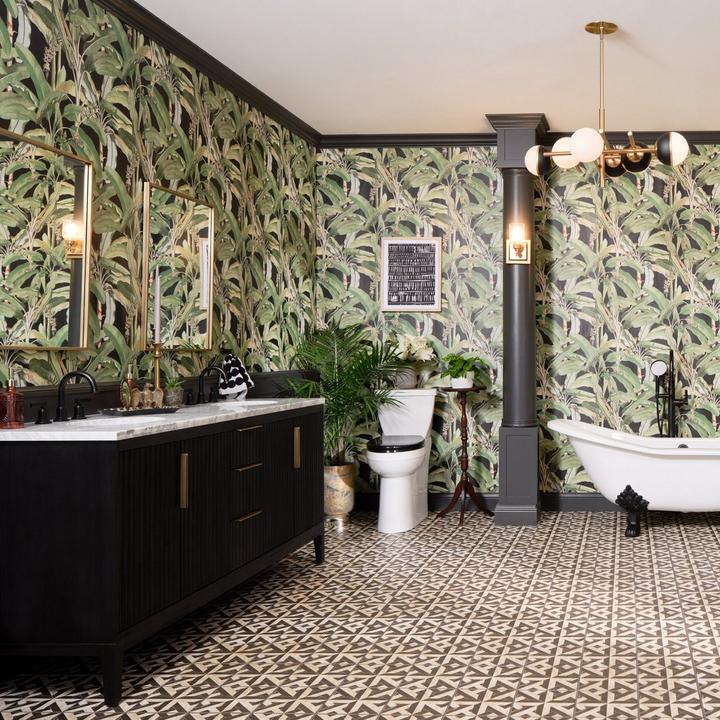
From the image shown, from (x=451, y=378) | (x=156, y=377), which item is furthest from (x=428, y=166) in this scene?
(x=156, y=377)

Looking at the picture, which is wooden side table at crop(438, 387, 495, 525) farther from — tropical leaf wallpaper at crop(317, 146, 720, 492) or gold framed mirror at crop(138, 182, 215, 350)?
gold framed mirror at crop(138, 182, 215, 350)

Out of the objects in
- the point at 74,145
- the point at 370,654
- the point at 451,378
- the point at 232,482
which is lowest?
the point at 370,654

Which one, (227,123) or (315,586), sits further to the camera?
(227,123)

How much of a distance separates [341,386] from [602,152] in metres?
2.43

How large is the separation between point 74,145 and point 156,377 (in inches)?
41.5

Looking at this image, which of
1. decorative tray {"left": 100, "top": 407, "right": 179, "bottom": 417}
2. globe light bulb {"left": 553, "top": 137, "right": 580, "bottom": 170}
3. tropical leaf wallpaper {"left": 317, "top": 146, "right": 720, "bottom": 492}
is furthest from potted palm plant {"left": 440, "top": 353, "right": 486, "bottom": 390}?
decorative tray {"left": 100, "top": 407, "right": 179, "bottom": 417}

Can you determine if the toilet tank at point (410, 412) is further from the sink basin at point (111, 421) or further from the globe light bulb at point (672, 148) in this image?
the sink basin at point (111, 421)

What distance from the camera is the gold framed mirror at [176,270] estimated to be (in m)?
4.19

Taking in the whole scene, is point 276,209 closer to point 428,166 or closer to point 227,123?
point 227,123

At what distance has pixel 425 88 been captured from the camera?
5.33 meters

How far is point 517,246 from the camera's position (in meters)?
6.04

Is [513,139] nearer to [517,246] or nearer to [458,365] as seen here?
[517,246]

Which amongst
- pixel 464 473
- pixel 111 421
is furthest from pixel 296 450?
pixel 464 473

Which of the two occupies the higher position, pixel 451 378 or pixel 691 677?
pixel 451 378
